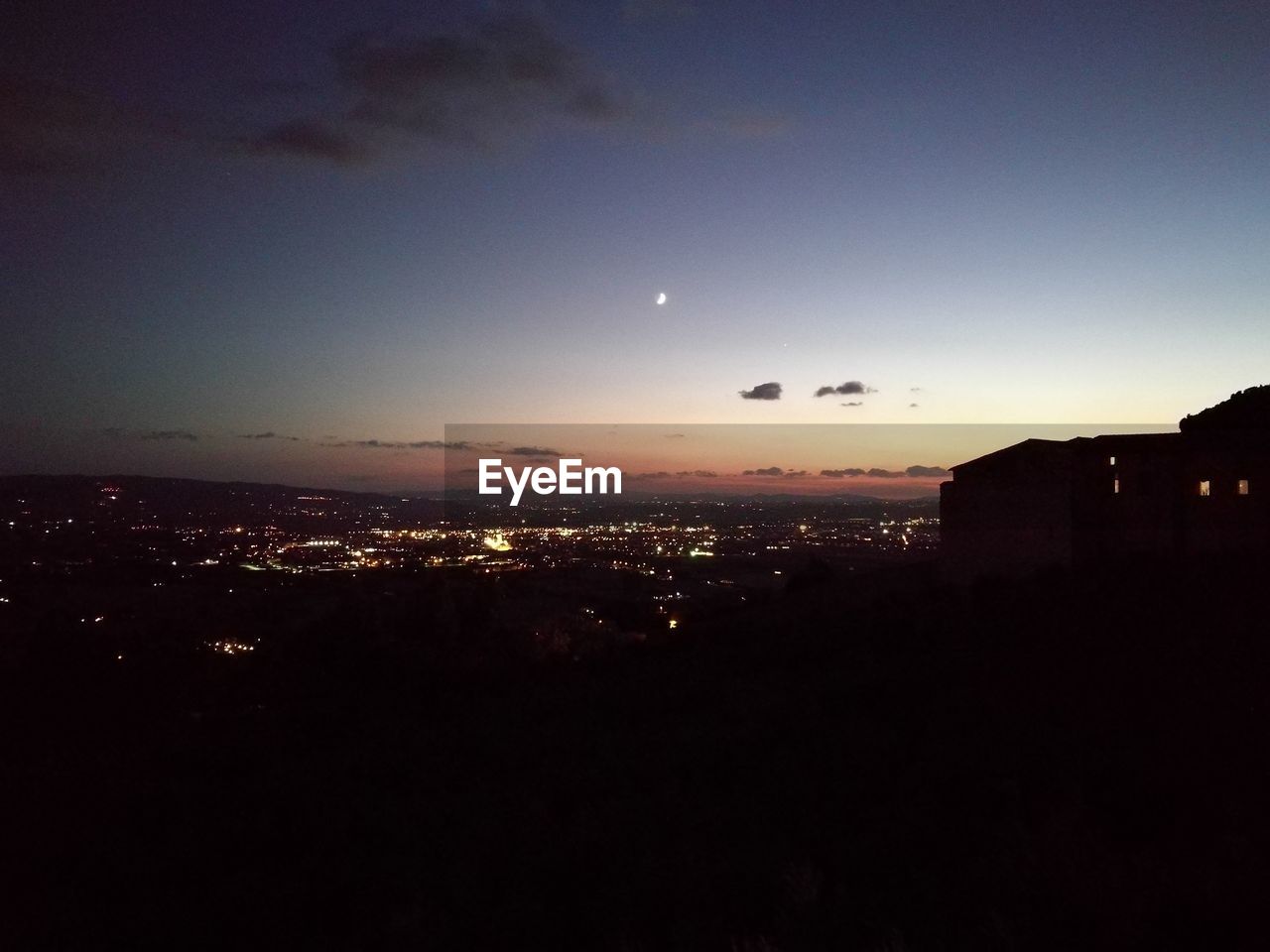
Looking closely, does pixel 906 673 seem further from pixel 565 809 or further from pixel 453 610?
pixel 453 610

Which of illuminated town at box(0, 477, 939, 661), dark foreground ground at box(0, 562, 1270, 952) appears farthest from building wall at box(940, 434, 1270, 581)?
illuminated town at box(0, 477, 939, 661)

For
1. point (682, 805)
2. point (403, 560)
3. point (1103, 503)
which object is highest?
point (1103, 503)

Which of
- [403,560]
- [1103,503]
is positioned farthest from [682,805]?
[403,560]

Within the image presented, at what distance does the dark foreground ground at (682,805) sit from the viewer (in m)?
5.53

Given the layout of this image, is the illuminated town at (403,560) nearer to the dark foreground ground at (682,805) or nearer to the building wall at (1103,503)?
Answer: the dark foreground ground at (682,805)

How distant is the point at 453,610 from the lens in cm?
2892

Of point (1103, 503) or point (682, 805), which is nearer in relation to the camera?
point (682, 805)

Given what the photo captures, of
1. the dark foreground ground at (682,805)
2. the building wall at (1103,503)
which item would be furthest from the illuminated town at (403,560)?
the building wall at (1103,503)

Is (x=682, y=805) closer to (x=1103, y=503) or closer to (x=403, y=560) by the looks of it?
(x=1103, y=503)

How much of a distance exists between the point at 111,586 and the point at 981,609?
32.0m

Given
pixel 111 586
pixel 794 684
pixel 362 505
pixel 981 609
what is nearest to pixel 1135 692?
pixel 794 684

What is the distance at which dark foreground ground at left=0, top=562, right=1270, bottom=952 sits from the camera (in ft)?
18.1

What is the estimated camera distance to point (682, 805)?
788 cm

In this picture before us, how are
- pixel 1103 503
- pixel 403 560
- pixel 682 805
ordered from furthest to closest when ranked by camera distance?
pixel 403 560, pixel 1103 503, pixel 682 805
